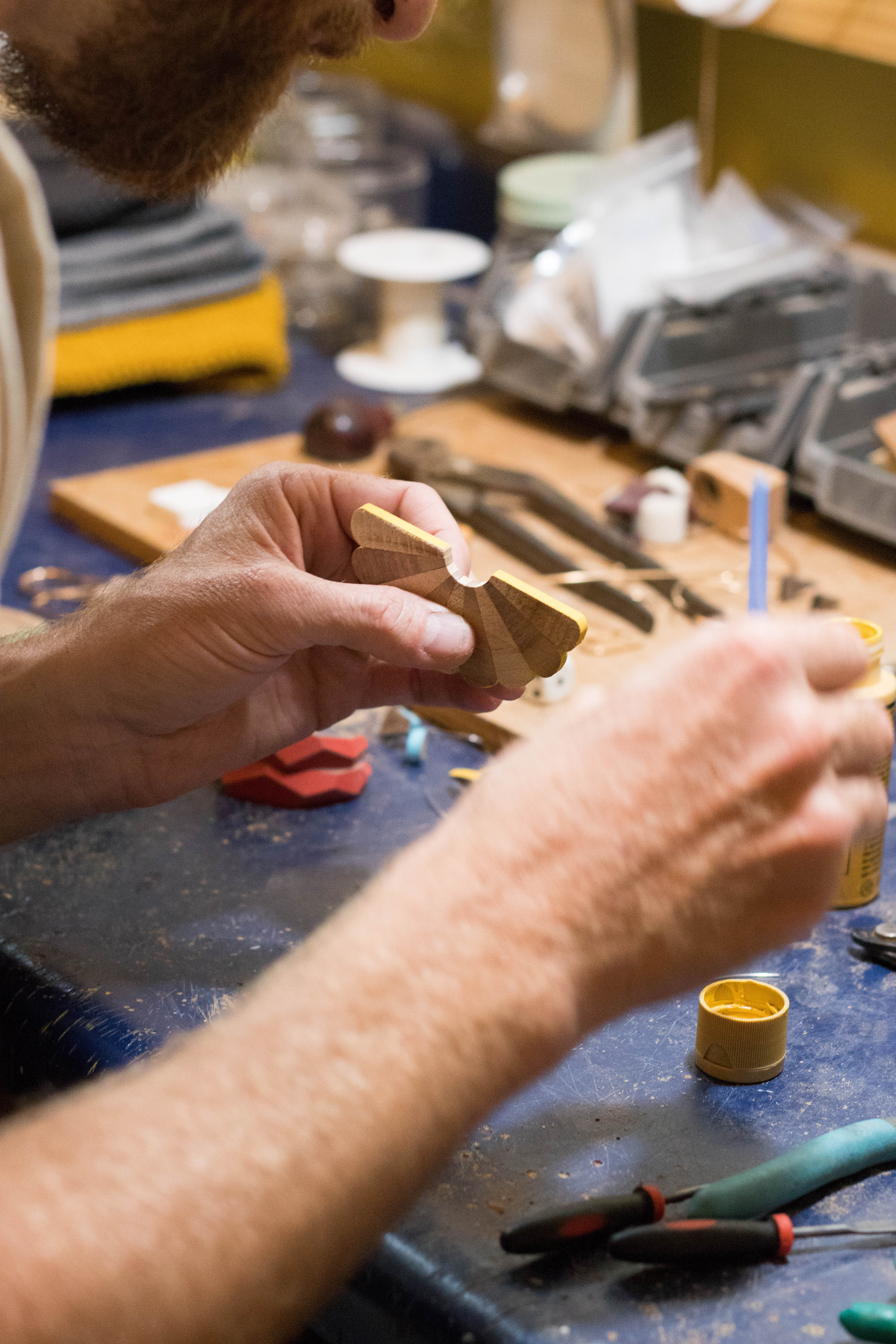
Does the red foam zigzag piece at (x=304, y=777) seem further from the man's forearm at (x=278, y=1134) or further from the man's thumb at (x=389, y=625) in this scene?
the man's forearm at (x=278, y=1134)

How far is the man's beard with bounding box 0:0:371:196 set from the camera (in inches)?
31.4

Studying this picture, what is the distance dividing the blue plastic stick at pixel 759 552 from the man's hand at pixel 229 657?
246 mm

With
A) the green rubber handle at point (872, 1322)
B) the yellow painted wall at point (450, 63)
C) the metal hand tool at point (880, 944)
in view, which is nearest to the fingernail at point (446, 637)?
the metal hand tool at point (880, 944)

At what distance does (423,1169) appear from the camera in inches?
21.5

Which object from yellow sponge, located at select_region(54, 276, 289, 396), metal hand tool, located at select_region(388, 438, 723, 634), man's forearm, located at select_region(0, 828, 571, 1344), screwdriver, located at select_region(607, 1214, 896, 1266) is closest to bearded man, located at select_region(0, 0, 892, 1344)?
man's forearm, located at select_region(0, 828, 571, 1344)

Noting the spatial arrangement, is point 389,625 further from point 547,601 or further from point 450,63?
point 450,63

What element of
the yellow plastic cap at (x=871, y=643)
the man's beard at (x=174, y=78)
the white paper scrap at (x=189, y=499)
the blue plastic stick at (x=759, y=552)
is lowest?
the white paper scrap at (x=189, y=499)

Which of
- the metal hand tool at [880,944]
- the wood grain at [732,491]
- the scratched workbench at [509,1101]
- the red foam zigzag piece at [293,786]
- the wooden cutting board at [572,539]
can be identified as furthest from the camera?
the wood grain at [732,491]

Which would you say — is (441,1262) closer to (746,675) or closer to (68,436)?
(746,675)

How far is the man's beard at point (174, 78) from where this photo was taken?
80cm

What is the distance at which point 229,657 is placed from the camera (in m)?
0.87

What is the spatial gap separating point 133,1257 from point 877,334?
133 centimetres

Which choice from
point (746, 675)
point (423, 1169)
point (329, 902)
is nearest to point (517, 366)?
point (329, 902)

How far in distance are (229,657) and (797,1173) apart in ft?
1.45
